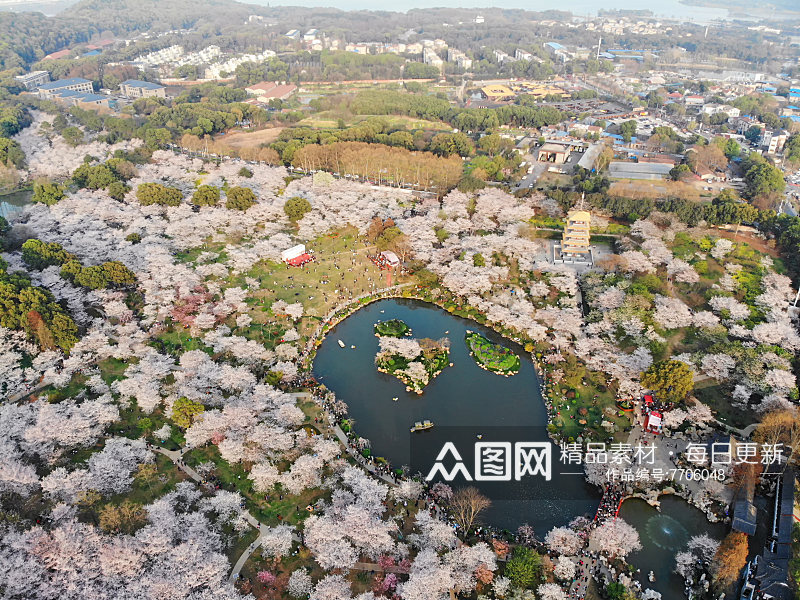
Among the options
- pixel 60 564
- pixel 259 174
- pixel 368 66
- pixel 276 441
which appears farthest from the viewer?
pixel 368 66

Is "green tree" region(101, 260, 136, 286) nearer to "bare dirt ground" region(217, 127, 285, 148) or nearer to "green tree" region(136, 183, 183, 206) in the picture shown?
"green tree" region(136, 183, 183, 206)

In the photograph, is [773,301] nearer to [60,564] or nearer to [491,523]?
[491,523]

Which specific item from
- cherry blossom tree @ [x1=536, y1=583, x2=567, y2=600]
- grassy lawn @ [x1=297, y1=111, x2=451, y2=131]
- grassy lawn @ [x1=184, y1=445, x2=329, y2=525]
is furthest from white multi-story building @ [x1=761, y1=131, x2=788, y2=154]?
grassy lawn @ [x1=184, y1=445, x2=329, y2=525]

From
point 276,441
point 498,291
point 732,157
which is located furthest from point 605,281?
point 732,157

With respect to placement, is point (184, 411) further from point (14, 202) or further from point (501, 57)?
point (501, 57)

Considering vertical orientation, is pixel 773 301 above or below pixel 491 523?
above
